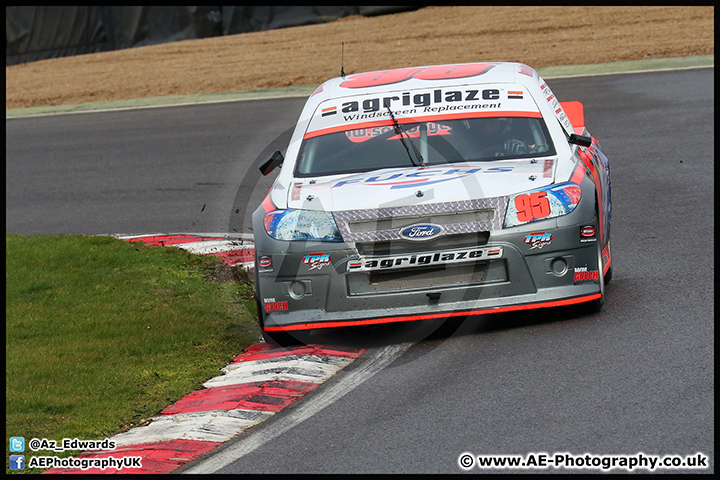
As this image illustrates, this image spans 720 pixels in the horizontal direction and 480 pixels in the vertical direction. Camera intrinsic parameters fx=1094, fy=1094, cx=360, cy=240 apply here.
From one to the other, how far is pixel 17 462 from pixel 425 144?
135 inches

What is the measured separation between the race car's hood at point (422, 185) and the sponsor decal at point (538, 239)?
0.95 feet

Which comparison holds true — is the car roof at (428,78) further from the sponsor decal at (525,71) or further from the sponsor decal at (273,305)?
the sponsor decal at (273,305)

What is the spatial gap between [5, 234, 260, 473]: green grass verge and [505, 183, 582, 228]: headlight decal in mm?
1997

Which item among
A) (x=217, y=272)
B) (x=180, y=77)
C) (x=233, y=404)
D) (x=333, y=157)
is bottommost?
(x=233, y=404)

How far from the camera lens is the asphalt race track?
4.91 metres

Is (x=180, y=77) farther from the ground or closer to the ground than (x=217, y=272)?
farther from the ground

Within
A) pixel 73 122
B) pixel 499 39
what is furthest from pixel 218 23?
pixel 73 122

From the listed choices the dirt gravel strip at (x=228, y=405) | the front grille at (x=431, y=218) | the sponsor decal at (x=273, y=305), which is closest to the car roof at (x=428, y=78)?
Answer: the front grille at (x=431, y=218)

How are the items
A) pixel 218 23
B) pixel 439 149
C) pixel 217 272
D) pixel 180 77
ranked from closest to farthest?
pixel 439 149 → pixel 217 272 → pixel 180 77 → pixel 218 23

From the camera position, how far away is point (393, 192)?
6520 mm

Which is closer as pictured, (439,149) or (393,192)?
(393,192)

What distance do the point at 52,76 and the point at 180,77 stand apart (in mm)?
3964

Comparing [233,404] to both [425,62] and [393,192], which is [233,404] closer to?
[393,192]

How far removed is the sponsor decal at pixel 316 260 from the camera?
646 centimetres
